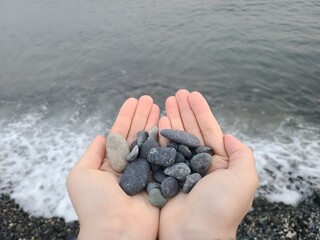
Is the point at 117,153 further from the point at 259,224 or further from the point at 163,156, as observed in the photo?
the point at 259,224

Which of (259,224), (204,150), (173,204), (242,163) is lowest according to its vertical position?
(259,224)

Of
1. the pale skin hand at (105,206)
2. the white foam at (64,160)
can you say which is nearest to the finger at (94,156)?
the pale skin hand at (105,206)

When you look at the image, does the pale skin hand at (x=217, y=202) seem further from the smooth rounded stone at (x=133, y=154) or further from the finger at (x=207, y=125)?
the smooth rounded stone at (x=133, y=154)

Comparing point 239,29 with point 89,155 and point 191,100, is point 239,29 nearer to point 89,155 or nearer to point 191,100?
point 191,100

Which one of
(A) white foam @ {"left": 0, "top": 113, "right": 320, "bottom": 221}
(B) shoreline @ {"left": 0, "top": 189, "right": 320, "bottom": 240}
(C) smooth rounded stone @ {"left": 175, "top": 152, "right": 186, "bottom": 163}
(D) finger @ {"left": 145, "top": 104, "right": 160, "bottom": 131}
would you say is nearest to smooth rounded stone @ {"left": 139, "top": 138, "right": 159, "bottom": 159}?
(C) smooth rounded stone @ {"left": 175, "top": 152, "right": 186, "bottom": 163}

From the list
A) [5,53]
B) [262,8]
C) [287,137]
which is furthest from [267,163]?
[5,53]

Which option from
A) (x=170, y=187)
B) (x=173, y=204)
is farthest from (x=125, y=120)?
(x=173, y=204)

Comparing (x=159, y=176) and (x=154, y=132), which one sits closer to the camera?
(x=159, y=176)

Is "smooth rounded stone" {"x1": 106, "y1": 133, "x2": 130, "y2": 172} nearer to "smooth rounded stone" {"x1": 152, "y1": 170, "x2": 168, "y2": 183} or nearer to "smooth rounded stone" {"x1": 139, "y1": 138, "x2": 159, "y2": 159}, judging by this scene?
"smooth rounded stone" {"x1": 139, "y1": 138, "x2": 159, "y2": 159}

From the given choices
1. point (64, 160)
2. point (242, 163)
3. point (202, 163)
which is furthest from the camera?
point (64, 160)
